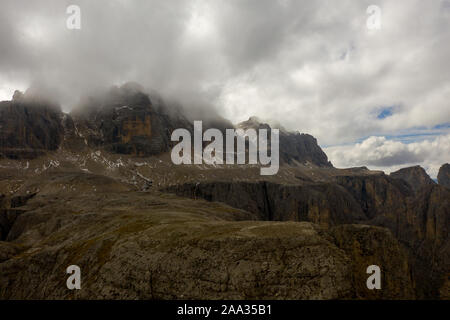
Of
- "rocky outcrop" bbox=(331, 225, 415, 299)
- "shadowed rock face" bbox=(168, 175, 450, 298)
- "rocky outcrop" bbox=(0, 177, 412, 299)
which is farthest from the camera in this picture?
"shadowed rock face" bbox=(168, 175, 450, 298)

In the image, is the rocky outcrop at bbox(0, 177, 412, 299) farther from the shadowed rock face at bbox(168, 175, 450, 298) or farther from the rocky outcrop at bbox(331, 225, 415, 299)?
the shadowed rock face at bbox(168, 175, 450, 298)

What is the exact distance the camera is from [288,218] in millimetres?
154000

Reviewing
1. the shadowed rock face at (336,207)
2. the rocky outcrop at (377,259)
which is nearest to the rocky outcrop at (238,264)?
the rocky outcrop at (377,259)

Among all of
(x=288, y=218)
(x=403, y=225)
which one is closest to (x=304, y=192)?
(x=288, y=218)

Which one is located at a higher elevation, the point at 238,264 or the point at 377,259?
the point at 377,259

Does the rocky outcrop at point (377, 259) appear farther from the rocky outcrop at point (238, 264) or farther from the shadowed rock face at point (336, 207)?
the shadowed rock face at point (336, 207)

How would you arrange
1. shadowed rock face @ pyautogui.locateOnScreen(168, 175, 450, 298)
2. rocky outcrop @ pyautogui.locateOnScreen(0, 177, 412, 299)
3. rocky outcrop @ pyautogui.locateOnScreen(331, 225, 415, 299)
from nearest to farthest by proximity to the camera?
1. rocky outcrop @ pyautogui.locateOnScreen(0, 177, 412, 299)
2. rocky outcrop @ pyautogui.locateOnScreen(331, 225, 415, 299)
3. shadowed rock face @ pyautogui.locateOnScreen(168, 175, 450, 298)

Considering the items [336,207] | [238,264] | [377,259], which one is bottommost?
[238,264]

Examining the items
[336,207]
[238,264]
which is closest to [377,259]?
[238,264]

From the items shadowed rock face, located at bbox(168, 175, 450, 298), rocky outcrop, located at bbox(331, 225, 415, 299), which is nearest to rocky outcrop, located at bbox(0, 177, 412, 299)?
rocky outcrop, located at bbox(331, 225, 415, 299)

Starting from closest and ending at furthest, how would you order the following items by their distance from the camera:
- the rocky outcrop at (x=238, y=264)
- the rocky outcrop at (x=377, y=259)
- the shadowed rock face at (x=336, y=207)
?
1. the rocky outcrop at (x=238, y=264)
2. the rocky outcrop at (x=377, y=259)
3. the shadowed rock face at (x=336, y=207)

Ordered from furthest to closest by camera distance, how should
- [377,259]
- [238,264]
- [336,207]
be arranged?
[336,207] < [238,264] < [377,259]

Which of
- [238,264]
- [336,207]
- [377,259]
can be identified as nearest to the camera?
[377,259]

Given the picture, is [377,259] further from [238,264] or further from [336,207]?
[336,207]
